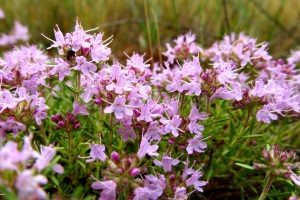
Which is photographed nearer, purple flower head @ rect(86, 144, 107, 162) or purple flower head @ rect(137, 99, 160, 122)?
purple flower head @ rect(86, 144, 107, 162)

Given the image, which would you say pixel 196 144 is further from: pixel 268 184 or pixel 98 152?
pixel 98 152

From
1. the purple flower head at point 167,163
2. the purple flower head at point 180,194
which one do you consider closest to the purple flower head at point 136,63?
the purple flower head at point 167,163

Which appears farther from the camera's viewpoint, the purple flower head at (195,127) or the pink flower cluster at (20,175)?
the purple flower head at (195,127)

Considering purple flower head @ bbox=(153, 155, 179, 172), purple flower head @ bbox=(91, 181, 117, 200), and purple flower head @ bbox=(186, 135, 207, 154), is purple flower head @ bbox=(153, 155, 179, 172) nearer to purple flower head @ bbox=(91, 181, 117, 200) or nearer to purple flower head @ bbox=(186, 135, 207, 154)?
purple flower head @ bbox=(186, 135, 207, 154)

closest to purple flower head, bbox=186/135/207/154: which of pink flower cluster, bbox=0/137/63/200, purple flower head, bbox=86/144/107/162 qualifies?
purple flower head, bbox=86/144/107/162

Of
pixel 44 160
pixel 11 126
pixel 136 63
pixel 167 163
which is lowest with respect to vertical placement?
pixel 44 160

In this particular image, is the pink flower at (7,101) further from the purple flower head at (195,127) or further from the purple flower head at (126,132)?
the purple flower head at (195,127)

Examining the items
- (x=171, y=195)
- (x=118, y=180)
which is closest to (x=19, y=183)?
(x=118, y=180)

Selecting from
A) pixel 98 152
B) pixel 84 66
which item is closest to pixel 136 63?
pixel 84 66
